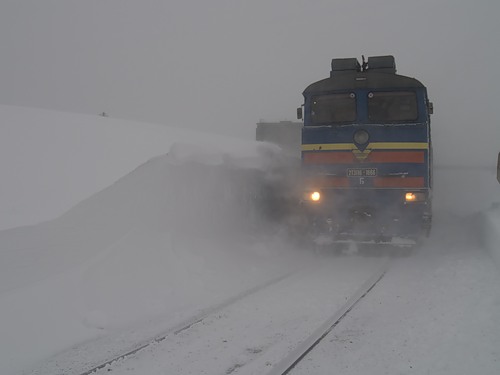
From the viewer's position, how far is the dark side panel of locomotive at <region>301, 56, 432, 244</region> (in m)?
8.28

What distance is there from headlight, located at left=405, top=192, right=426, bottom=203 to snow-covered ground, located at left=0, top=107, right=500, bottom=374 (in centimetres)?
116

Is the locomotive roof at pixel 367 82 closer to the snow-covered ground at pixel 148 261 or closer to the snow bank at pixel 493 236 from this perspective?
the snow-covered ground at pixel 148 261

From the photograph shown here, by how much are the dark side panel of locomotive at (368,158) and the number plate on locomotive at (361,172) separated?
19 millimetres

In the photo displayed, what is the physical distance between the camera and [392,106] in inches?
344

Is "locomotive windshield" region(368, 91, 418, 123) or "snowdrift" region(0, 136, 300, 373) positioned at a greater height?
"locomotive windshield" region(368, 91, 418, 123)

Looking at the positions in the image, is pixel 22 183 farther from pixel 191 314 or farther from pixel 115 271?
pixel 191 314

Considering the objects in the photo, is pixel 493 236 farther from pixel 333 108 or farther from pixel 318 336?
pixel 318 336

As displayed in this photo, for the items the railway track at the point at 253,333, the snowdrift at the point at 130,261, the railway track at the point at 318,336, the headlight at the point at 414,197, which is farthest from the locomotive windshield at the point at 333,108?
the railway track at the point at 318,336

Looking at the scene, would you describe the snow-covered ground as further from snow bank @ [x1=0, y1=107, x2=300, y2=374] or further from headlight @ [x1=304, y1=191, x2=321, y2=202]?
headlight @ [x1=304, y1=191, x2=321, y2=202]

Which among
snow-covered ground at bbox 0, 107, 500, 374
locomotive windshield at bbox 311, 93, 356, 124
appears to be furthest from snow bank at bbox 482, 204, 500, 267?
locomotive windshield at bbox 311, 93, 356, 124

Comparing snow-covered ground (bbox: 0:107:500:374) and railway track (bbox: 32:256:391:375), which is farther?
snow-covered ground (bbox: 0:107:500:374)

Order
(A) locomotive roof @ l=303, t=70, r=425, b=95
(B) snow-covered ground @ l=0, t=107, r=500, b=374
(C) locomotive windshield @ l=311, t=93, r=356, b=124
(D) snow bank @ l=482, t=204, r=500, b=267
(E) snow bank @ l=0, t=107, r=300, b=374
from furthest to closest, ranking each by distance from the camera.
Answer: (C) locomotive windshield @ l=311, t=93, r=356, b=124, (A) locomotive roof @ l=303, t=70, r=425, b=95, (D) snow bank @ l=482, t=204, r=500, b=267, (E) snow bank @ l=0, t=107, r=300, b=374, (B) snow-covered ground @ l=0, t=107, r=500, b=374

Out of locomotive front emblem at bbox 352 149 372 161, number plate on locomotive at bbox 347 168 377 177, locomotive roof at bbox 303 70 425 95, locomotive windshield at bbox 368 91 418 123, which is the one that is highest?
locomotive roof at bbox 303 70 425 95

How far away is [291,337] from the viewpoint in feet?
15.1
